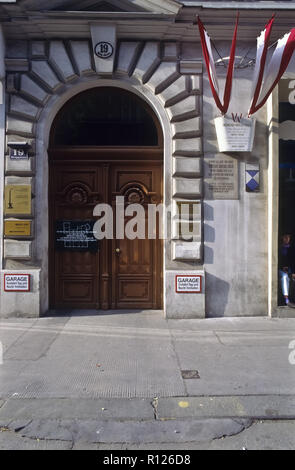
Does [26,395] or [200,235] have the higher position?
[200,235]

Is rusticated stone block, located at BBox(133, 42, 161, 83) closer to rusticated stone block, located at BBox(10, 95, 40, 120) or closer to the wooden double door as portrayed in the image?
the wooden double door

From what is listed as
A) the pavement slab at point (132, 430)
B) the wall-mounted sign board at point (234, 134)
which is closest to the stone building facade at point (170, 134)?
the wall-mounted sign board at point (234, 134)

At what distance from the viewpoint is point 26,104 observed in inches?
333

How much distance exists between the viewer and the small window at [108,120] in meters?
9.09

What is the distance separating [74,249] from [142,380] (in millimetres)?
4567

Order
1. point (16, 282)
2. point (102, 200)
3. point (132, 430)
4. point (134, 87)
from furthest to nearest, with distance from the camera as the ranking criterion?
point (102, 200) → point (134, 87) → point (16, 282) → point (132, 430)

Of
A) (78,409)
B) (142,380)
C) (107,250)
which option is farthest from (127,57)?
(78,409)

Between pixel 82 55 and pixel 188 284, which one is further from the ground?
pixel 82 55

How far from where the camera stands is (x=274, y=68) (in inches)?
303

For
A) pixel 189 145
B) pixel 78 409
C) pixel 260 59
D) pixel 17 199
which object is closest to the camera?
pixel 78 409

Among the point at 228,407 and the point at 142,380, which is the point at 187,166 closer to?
the point at 142,380

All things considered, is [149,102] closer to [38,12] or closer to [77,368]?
[38,12]
